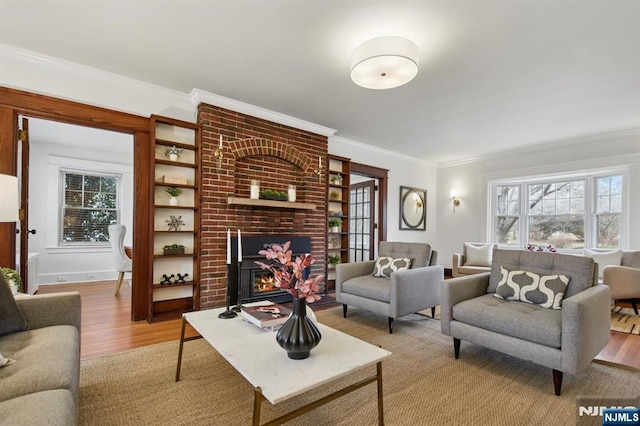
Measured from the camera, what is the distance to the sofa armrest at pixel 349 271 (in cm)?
353

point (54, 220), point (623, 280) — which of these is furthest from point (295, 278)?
point (54, 220)

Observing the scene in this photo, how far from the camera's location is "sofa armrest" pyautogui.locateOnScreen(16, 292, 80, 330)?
1.75 meters

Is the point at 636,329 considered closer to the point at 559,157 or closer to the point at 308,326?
the point at 559,157

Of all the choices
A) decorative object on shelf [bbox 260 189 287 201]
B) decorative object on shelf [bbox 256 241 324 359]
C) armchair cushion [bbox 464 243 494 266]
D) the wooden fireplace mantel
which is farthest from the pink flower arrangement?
armchair cushion [bbox 464 243 494 266]

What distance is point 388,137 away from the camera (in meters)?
5.04

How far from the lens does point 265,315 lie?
1.97 meters

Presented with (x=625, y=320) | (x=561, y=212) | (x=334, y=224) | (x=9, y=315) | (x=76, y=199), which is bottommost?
(x=625, y=320)

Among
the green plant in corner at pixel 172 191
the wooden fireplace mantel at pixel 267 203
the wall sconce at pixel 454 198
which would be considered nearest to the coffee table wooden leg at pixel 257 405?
the wooden fireplace mantel at pixel 267 203

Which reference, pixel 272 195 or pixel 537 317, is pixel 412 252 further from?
pixel 272 195

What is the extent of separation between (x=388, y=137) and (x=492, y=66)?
2.31 metres

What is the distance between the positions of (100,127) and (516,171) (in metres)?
6.43

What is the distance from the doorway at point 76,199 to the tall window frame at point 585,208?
6792 millimetres

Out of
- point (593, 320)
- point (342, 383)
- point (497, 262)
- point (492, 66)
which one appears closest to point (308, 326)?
point (342, 383)

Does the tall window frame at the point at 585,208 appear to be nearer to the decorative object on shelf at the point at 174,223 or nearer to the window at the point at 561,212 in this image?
the window at the point at 561,212
